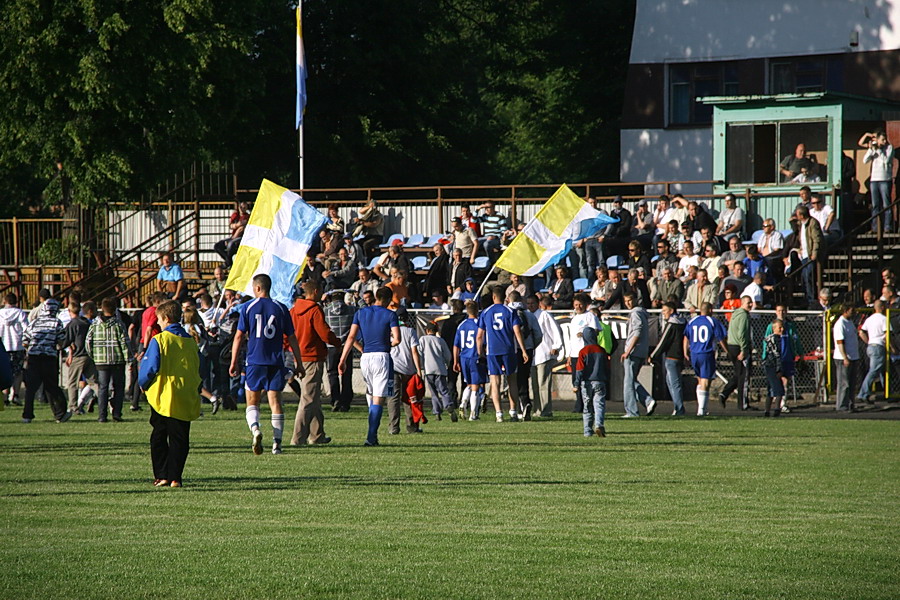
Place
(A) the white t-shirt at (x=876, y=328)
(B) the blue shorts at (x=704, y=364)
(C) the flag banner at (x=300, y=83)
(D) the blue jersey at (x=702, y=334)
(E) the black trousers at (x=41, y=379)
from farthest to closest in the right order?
(C) the flag banner at (x=300, y=83), (A) the white t-shirt at (x=876, y=328), (D) the blue jersey at (x=702, y=334), (B) the blue shorts at (x=704, y=364), (E) the black trousers at (x=41, y=379)

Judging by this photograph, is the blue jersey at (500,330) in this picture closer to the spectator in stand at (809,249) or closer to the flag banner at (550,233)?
the flag banner at (550,233)

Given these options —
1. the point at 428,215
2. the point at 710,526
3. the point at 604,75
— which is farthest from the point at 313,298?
the point at 604,75

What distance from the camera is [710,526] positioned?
33.4 feet

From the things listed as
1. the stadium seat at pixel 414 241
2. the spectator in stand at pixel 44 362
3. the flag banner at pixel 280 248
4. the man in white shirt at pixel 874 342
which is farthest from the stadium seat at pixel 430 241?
the spectator in stand at pixel 44 362

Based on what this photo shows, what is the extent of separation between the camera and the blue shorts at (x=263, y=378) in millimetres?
14859

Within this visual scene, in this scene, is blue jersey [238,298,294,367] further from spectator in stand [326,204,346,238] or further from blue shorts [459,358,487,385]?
spectator in stand [326,204,346,238]

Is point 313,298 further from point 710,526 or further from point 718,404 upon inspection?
point 718,404

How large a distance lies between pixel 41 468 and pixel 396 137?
97.7 ft

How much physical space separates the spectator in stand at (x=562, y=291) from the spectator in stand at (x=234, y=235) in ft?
24.4

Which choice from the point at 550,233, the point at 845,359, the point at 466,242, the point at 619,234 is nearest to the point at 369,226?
the point at 466,242

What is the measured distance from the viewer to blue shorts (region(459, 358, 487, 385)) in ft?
69.5

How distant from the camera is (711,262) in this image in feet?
85.3

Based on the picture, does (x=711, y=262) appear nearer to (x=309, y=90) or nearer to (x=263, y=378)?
(x=263, y=378)

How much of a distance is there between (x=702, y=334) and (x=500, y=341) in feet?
12.0
